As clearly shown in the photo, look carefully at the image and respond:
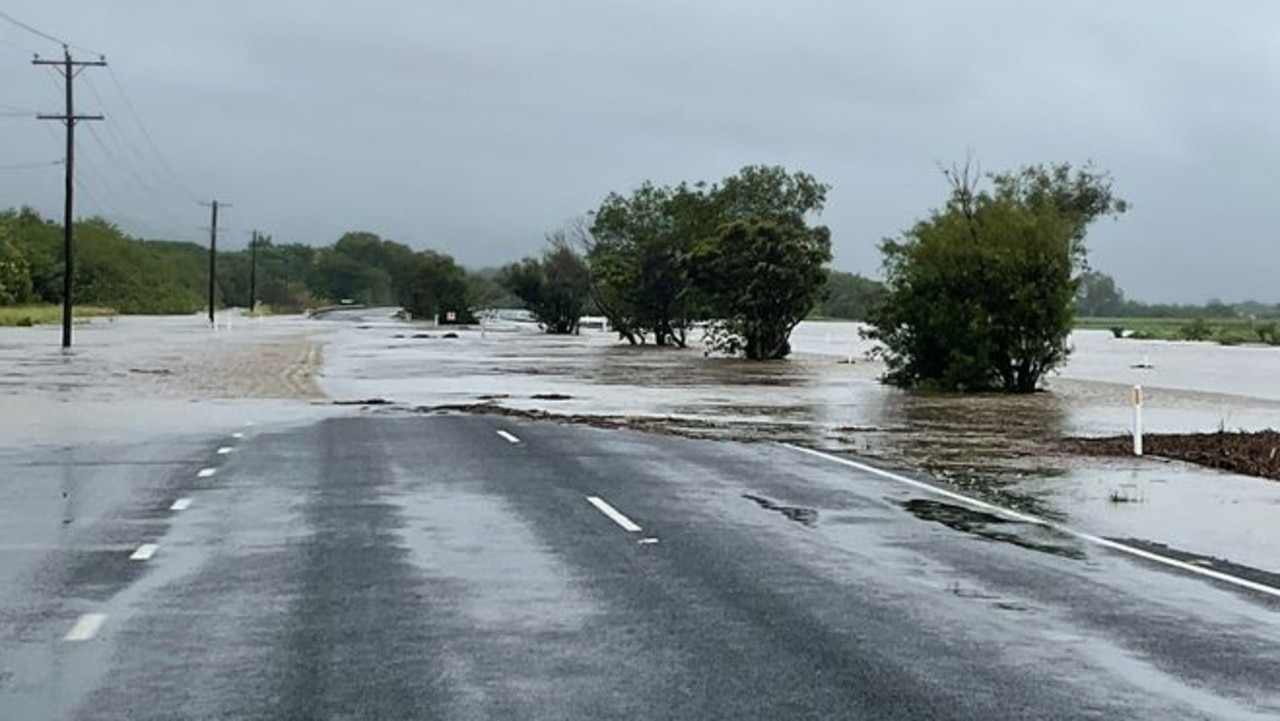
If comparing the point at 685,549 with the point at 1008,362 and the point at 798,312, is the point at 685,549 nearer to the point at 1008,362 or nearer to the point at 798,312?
the point at 1008,362

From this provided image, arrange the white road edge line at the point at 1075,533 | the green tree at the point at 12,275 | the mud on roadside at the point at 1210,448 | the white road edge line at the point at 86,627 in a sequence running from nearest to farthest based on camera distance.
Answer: the white road edge line at the point at 86,627 < the white road edge line at the point at 1075,533 < the mud on roadside at the point at 1210,448 < the green tree at the point at 12,275

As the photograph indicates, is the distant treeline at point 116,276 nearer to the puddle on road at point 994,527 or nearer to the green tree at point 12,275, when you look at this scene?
the green tree at point 12,275

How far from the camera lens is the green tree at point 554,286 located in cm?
9794

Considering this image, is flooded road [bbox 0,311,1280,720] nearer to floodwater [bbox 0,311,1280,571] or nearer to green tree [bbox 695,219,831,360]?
floodwater [bbox 0,311,1280,571]

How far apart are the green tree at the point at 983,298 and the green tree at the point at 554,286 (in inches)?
2303

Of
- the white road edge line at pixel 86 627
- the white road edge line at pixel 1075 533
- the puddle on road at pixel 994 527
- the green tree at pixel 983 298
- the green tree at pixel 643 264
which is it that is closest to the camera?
the white road edge line at pixel 86 627

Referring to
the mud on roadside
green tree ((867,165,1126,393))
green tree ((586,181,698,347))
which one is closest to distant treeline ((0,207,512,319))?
green tree ((586,181,698,347))

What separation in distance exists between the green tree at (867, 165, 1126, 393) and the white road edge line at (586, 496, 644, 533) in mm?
23917

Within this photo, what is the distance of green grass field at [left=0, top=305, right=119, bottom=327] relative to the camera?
91812mm

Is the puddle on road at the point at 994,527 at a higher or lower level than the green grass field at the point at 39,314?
higher

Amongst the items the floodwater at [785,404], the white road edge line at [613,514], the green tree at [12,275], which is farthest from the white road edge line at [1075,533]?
the green tree at [12,275]

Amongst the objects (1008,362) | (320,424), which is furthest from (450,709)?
(1008,362)

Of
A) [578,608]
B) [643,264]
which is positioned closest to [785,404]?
[578,608]

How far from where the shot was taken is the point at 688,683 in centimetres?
760
